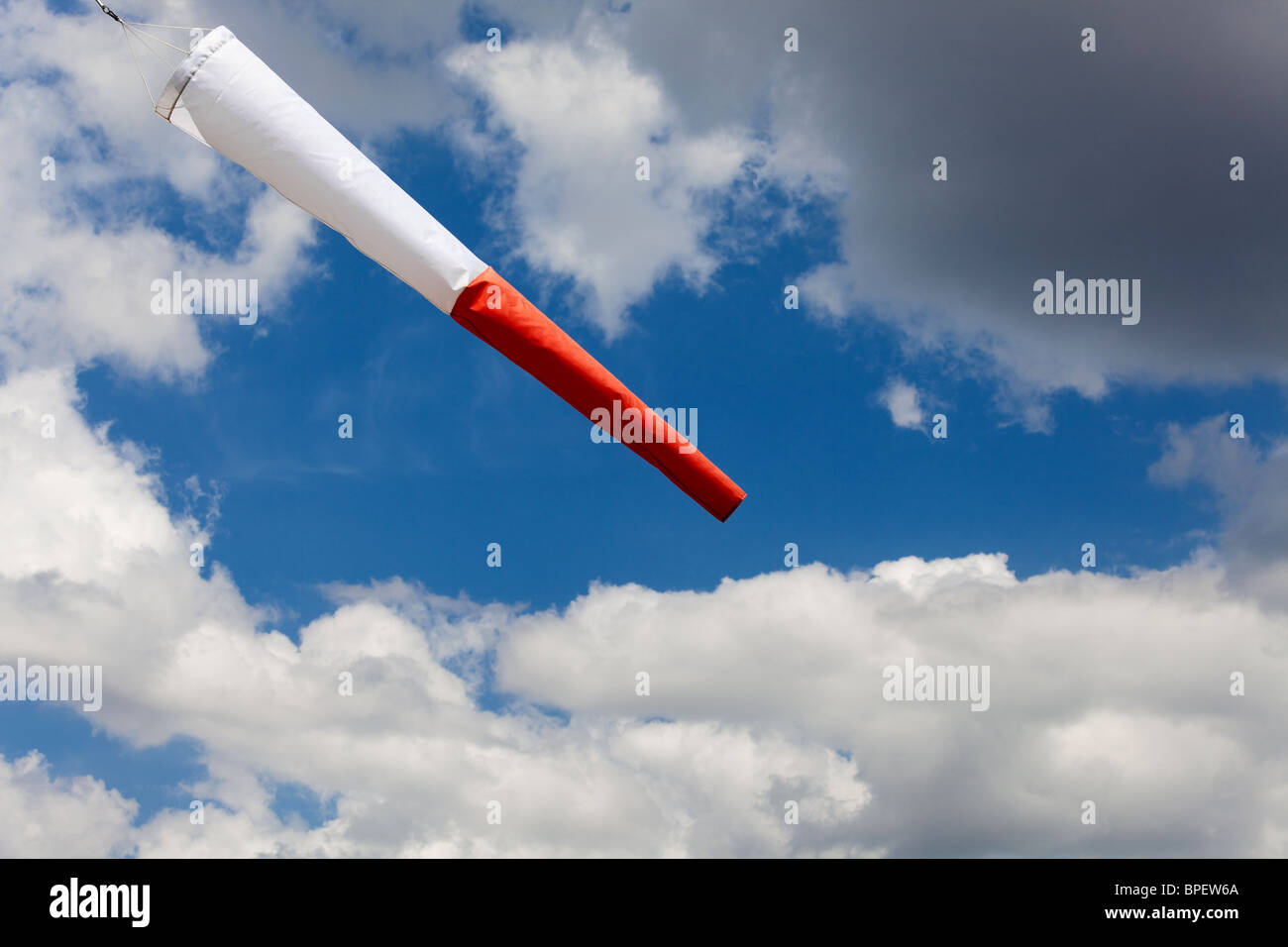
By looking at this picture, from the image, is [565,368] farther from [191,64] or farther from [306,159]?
[191,64]

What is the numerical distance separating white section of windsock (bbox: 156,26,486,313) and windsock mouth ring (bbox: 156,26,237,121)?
1 cm

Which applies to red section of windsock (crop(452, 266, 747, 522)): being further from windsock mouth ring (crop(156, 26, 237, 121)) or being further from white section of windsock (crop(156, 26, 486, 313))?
windsock mouth ring (crop(156, 26, 237, 121))

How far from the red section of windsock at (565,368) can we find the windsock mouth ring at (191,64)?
3.80 metres

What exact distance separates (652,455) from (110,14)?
8166 mm

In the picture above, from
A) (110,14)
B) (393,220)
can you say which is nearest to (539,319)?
(393,220)

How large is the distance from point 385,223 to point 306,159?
1.13m

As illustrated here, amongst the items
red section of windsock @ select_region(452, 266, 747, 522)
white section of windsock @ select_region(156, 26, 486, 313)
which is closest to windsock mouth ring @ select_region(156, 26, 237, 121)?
white section of windsock @ select_region(156, 26, 486, 313)

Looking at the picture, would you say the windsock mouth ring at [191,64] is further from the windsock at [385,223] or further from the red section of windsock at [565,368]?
the red section of windsock at [565,368]

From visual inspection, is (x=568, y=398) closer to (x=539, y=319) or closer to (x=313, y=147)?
(x=539, y=319)

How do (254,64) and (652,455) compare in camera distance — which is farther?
(652,455)

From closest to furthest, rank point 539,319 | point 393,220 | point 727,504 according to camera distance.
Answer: point 393,220 → point 539,319 → point 727,504

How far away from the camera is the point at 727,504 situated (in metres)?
13.7

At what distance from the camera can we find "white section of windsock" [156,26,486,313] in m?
11.2

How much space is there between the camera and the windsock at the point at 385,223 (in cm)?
1127
